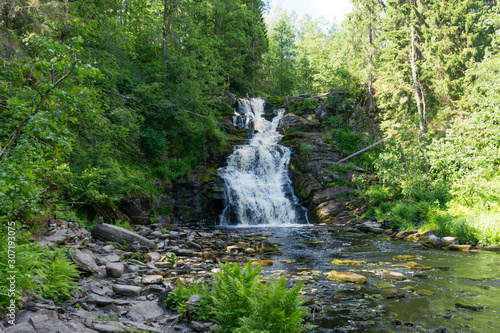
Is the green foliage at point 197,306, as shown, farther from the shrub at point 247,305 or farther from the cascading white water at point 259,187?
the cascading white water at point 259,187

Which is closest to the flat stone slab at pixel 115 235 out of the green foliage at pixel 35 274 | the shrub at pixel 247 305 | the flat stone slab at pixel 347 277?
the green foliage at pixel 35 274

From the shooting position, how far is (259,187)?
70.9ft

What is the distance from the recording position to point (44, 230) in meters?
7.41

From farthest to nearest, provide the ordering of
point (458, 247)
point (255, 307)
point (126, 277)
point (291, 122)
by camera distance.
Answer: point (291, 122) → point (458, 247) → point (126, 277) → point (255, 307)

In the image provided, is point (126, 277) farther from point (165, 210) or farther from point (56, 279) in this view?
point (165, 210)

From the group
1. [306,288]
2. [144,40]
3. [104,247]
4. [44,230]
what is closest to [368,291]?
[306,288]

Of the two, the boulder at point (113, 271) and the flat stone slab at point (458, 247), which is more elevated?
the boulder at point (113, 271)

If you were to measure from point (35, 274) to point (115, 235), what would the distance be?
513 cm

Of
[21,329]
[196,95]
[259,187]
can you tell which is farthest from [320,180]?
[21,329]

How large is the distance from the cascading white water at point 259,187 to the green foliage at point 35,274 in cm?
1502

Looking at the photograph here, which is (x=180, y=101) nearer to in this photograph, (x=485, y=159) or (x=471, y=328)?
(x=485, y=159)

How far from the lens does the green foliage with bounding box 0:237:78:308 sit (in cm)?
395

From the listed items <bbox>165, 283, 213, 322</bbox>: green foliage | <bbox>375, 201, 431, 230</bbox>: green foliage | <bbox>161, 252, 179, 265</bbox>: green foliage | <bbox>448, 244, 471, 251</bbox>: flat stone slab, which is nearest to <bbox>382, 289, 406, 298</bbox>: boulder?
<bbox>165, 283, 213, 322</bbox>: green foliage

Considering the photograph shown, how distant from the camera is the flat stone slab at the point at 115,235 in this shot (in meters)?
9.67
